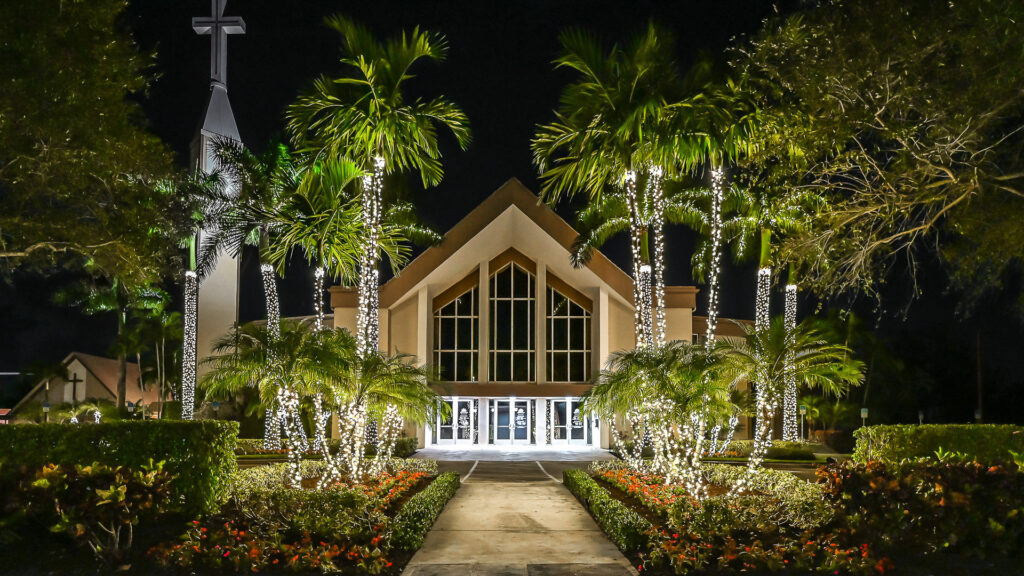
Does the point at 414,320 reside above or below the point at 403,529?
above

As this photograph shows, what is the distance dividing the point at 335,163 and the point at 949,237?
1125cm

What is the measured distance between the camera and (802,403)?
3425 centimetres

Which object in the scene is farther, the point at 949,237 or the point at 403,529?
the point at 949,237

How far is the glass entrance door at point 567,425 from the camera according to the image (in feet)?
99.3

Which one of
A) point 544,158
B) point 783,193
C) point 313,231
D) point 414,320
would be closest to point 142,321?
point 414,320

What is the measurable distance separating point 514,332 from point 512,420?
314cm

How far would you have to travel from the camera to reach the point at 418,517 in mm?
10586

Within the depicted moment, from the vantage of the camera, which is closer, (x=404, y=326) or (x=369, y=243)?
(x=369, y=243)

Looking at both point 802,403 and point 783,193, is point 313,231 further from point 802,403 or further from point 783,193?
point 802,403

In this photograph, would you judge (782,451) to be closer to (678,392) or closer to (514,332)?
(514,332)

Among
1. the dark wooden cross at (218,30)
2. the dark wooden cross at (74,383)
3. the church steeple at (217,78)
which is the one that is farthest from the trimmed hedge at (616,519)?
the dark wooden cross at (74,383)

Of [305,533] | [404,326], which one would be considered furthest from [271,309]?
[305,533]

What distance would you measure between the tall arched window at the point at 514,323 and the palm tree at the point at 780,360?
1724cm

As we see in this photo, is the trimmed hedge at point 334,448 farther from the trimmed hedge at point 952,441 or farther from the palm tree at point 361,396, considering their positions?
the trimmed hedge at point 952,441
